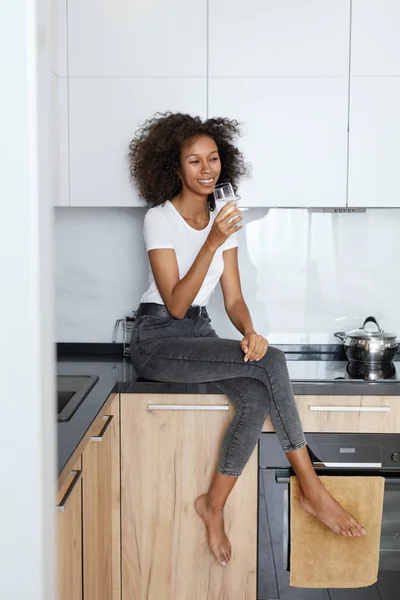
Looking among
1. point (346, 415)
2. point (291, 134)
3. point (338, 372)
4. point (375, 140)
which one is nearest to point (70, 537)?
point (346, 415)

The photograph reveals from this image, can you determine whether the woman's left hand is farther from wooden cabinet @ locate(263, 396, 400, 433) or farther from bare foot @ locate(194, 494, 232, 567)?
bare foot @ locate(194, 494, 232, 567)

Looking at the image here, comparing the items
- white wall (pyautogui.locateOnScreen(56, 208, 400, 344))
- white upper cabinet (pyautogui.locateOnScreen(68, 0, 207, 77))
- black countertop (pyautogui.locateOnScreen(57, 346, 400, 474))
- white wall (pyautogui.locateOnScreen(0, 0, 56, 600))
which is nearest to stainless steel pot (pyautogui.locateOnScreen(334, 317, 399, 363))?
black countertop (pyautogui.locateOnScreen(57, 346, 400, 474))

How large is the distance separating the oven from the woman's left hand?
0.89 ft

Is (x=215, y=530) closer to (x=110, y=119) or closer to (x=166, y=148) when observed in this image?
Answer: (x=166, y=148)

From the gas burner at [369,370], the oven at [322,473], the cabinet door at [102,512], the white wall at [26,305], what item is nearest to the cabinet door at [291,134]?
the gas burner at [369,370]

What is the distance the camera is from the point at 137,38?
2301 millimetres

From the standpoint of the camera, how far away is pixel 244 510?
2.22 meters

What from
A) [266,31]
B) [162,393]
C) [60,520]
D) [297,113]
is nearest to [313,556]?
[162,393]

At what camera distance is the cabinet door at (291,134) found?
91.4 inches

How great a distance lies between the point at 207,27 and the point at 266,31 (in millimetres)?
189

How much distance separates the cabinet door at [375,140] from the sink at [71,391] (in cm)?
104

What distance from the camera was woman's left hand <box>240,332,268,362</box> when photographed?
2.06m

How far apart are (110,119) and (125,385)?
2.82ft

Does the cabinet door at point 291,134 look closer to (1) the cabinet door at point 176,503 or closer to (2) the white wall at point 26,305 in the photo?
(1) the cabinet door at point 176,503
